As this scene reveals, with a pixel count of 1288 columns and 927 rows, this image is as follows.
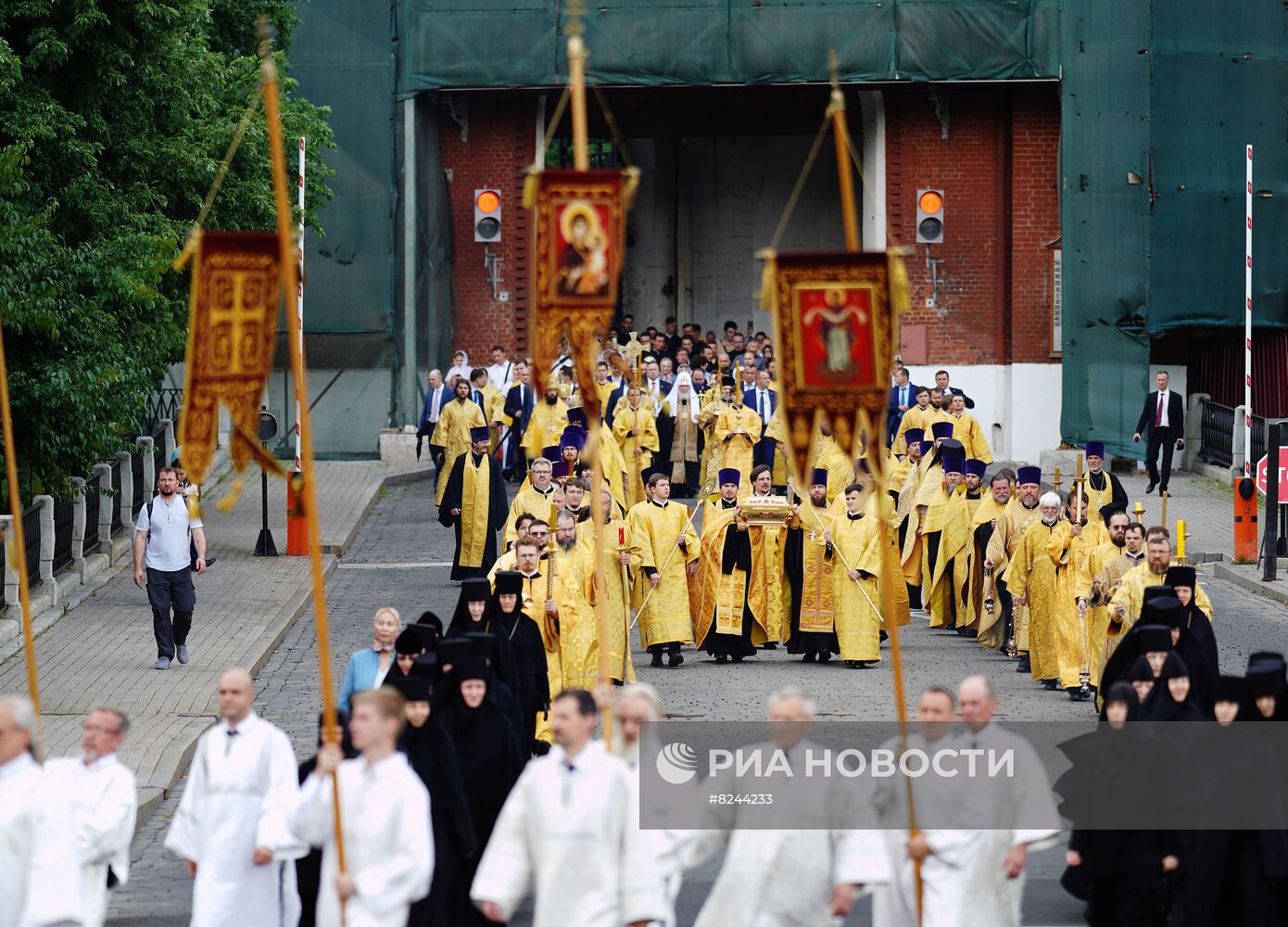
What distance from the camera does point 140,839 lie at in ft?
44.5

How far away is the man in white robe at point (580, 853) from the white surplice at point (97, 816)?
71.1 inches

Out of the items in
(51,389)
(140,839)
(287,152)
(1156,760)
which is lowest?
(140,839)

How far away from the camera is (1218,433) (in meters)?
31.8

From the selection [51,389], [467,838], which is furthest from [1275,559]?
[467,838]

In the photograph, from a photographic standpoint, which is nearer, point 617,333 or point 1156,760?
point 1156,760

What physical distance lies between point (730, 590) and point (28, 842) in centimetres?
1107

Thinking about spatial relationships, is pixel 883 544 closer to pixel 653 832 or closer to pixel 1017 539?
pixel 653 832

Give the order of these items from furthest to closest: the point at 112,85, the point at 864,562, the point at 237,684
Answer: the point at 112,85, the point at 864,562, the point at 237,684

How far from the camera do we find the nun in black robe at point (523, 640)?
14.3 metres

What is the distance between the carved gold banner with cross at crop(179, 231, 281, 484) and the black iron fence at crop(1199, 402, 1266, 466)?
20.3 metres

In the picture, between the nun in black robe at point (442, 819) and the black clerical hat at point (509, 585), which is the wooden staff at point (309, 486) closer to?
the nun in black robe at point (442, 819)

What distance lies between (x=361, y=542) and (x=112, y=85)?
23.6 ft

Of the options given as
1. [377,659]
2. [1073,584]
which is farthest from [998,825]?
[1073,584]

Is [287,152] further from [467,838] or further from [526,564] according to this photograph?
[467,838]
